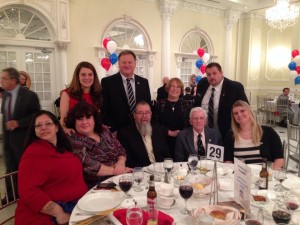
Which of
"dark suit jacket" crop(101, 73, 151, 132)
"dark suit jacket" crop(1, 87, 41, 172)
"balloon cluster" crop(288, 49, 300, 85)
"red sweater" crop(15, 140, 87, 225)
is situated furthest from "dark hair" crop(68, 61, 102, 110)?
"balloon cluster" crop(288, 49, 300, 85)

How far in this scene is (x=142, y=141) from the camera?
2.73 metres

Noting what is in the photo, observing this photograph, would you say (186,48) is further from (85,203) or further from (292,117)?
(85,203)

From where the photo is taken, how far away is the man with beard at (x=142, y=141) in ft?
8.86

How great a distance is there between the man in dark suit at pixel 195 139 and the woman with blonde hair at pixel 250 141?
0.24 metres

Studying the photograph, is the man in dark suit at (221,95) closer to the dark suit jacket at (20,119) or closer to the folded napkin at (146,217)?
the folded napkin at (146,217)

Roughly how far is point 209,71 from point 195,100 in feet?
1.62

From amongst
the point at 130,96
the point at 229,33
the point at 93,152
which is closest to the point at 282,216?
the point at 93,152

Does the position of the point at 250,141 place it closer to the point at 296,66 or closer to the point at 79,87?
the point at 79,87

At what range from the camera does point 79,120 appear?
2.19 m

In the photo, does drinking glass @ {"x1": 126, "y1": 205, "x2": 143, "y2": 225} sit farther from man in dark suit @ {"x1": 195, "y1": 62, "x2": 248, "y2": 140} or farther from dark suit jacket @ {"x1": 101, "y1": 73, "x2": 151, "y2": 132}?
man in dark suit @ {"x1": 195, "y1": 62, "x2": 248, "y2": 140}

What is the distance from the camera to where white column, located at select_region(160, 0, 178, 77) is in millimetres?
8109

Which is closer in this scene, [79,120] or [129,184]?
[129,184]

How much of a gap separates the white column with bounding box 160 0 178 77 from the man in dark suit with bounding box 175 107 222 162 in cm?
591

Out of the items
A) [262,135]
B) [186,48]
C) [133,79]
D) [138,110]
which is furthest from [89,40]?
[262,135]
